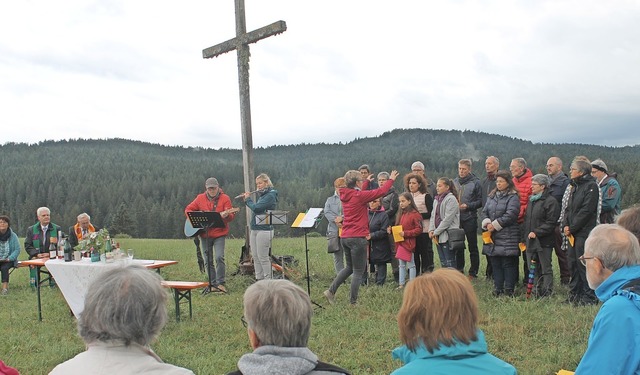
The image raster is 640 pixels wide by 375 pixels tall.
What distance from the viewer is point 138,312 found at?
7.64 ft

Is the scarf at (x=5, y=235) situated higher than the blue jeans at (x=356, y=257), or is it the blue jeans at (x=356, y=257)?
the scarf at (x=5, y=235)

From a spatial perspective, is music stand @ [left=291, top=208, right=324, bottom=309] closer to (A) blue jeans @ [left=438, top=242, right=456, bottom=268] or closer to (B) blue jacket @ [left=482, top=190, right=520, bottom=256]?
(A) blue jeans @ [left=438, top=242, right=456, bottom=268]

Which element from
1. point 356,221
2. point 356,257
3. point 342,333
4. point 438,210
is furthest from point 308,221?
point 342,333

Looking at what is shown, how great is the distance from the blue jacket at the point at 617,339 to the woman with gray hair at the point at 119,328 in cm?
184

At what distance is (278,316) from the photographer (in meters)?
2.34

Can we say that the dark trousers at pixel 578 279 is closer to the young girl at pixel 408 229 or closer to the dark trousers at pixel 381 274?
the young girl at pixel 408 229

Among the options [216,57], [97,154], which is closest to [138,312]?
[216,57]

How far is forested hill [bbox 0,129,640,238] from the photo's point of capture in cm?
6047

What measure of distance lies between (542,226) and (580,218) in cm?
66

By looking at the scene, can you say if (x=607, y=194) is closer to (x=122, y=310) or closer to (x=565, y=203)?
(x=565, y=203)

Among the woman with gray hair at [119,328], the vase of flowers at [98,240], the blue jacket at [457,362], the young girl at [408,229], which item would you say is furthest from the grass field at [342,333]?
the woman with gray hair at [119,328]

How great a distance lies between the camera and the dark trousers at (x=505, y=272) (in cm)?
805

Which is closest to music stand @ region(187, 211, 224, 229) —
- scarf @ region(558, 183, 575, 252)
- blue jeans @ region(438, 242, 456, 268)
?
blue jeans @ region(438, 242, 456, 268)

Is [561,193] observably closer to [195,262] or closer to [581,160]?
[581,160]
